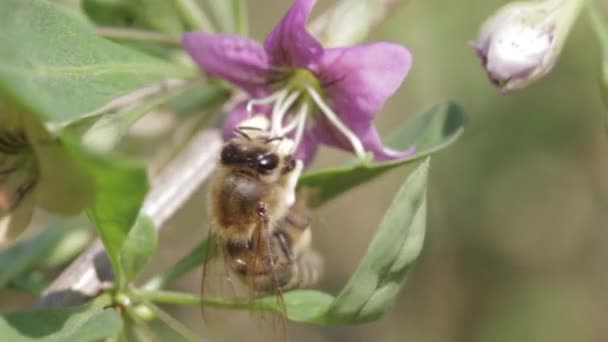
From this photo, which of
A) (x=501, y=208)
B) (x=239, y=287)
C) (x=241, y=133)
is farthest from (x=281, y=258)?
(x=501, y=208)

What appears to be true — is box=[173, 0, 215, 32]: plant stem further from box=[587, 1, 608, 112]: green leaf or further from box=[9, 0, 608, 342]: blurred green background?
box=[9, 0, 608, 342]: blurred green background

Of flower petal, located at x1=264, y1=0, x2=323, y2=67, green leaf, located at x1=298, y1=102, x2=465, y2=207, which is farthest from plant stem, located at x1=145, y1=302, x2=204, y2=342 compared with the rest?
flower petal, located at x1=264, y1=0, x2=323, y2=67

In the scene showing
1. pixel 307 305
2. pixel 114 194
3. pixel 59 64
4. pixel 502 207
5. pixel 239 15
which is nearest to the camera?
pixel 114 194

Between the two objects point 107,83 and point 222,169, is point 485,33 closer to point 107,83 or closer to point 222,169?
point 222,169

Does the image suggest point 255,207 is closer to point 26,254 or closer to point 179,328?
point 179,328

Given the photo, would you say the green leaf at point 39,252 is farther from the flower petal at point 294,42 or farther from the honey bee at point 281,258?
the flower petal at point 294,42

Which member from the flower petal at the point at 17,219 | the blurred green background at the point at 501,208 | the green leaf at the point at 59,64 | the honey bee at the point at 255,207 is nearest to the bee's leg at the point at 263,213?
the honey bee at the point at 255,207
